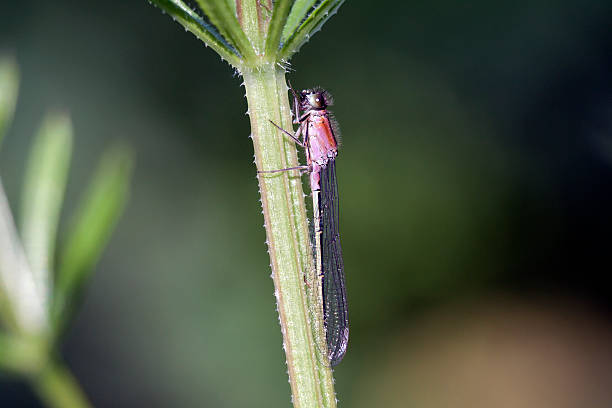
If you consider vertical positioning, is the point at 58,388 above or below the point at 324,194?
below

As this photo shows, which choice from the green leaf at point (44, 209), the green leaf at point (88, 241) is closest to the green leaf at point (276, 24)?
the green leaf at point (88, 241)

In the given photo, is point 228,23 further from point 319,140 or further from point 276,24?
point 319,140

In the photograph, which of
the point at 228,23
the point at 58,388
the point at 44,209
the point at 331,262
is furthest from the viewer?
the point at 331,262

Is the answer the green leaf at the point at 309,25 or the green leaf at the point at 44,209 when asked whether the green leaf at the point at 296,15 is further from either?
the green leaf at the point at 44,209

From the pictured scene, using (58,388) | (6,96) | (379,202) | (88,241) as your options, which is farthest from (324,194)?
(379,202)

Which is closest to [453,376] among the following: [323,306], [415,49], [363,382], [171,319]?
[363,382]

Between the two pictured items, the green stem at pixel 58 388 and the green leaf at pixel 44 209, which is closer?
the green stem at pixel 58 388

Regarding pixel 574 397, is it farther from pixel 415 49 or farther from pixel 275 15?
pixel 275 15
